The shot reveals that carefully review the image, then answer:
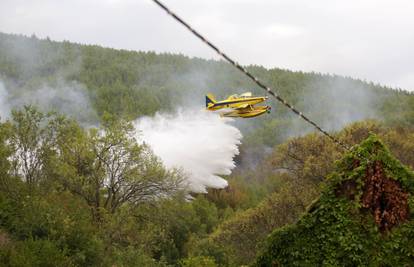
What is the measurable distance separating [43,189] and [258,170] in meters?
82.5

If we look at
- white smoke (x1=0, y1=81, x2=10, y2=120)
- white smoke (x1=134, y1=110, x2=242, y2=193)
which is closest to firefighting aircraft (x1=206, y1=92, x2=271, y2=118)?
white smoke (x1=134, y1=110, x2=242, y2=193)

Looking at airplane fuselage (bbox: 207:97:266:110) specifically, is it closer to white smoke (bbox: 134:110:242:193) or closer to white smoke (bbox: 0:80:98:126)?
white smoke (bbox: 134:110:242:193)

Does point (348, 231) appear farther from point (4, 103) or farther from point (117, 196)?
point (4, 103)

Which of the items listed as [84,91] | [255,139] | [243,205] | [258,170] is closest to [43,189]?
[243,205]

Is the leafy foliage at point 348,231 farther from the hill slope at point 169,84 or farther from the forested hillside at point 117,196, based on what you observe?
the hill slope at point 169,84

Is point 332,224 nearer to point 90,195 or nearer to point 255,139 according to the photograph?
point 90,195

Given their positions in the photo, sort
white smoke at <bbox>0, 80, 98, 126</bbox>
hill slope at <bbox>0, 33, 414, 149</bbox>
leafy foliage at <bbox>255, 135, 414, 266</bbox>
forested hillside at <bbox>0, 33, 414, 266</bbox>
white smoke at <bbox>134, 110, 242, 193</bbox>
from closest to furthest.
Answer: leafy foliage at <bbox>255, 135, 414, 266</bbox> → forested hillside at <bbox>0, 33, 414, 266</bbox> → white smoke at <bbox>134, 110, 242, 193</bbox> → white smoke at <bbox>0, 80, 98, 126</bbox> → hill slope at <bbox>0, 33, 414, 149</bbox>

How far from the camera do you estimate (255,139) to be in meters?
134

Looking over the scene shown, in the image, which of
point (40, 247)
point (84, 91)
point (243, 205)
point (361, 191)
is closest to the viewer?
point (361, 191)

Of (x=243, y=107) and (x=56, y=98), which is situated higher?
(x=56, y=98)

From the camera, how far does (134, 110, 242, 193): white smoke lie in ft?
208

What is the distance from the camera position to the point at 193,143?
6875 cm

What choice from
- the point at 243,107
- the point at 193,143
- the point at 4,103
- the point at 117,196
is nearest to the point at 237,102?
the point at 243,107

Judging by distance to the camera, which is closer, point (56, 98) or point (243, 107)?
point (243, 107)
